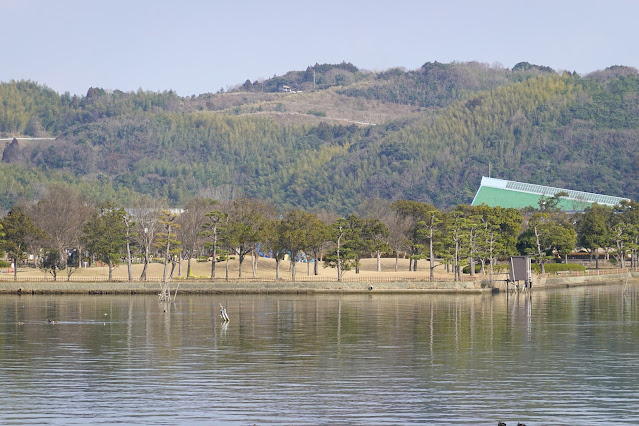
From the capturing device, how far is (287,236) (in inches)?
3962

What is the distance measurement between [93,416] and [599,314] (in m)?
49.9

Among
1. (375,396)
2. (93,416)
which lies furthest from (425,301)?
(93,416)

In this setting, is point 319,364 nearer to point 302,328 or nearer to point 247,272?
point 302,328

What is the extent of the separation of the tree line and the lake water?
1993 centimetres

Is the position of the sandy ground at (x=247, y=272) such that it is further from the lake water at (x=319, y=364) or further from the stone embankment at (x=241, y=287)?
the lake water at (x=319, y=364)

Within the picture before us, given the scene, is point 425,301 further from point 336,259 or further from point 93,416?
point 93,416

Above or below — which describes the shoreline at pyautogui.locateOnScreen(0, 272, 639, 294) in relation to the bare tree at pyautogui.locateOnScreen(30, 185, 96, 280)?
below

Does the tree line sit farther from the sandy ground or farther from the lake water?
the lake water

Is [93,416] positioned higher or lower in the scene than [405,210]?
lower

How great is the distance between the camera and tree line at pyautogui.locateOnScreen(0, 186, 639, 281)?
102m

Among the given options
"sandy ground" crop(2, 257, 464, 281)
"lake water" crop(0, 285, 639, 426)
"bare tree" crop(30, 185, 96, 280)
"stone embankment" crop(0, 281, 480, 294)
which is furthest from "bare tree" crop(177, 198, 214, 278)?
"lake water" crop(0, 285, 639, 426)

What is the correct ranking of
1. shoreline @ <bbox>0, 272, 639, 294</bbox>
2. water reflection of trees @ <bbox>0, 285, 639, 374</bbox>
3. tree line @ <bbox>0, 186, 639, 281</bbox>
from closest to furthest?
1. water reflection of trees @ <bbox>0, 285, 639, 374</bbox>
2. shoreline @ <bbox>0, 272, 639, 294</bbox>
3. tree line @ <bbox>0, 186, 639, 281</bbox>

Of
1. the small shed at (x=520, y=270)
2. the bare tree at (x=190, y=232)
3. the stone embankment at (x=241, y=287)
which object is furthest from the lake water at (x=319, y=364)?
the bare tree at (x=190, y=232)

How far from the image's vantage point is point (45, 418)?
35.0m
